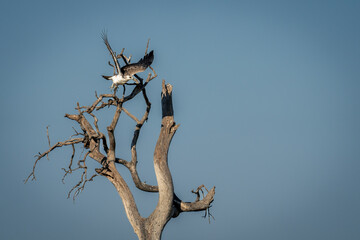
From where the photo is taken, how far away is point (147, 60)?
510 inches

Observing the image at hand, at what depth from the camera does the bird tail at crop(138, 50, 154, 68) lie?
12.8 metres

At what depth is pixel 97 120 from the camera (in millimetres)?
12516

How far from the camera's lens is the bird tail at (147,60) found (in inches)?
505

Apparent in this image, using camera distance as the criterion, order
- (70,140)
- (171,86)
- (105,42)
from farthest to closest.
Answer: (171,86)
(70,140)
(105,42)

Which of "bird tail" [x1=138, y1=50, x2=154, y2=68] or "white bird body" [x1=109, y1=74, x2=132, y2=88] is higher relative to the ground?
"bird tail" [x1=138, y1=50, x2=154, y2=68]

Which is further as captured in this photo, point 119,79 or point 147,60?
point 147,60

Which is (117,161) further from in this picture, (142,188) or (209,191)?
(209,191)

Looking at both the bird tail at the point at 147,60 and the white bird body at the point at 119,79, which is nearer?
the white bird body at the point at 119,79

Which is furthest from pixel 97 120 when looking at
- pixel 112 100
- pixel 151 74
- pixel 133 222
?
pixel 133 222

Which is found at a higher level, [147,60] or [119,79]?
[147,60]

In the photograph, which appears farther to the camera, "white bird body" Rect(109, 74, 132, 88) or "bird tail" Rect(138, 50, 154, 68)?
"bird tail" Rect(138, 50, 154, 68)

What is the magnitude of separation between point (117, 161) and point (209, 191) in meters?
2.42

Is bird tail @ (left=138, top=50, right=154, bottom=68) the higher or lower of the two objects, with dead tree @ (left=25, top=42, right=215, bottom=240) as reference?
higher

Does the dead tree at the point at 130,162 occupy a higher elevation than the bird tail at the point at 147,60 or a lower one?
lower
